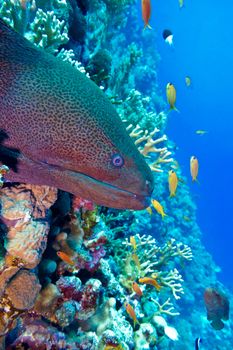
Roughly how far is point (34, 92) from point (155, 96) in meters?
19.7

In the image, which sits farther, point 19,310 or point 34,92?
point 19,310

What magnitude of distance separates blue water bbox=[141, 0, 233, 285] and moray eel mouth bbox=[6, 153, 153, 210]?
48614 millimetres

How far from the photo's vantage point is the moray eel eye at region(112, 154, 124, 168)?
6.72 feet

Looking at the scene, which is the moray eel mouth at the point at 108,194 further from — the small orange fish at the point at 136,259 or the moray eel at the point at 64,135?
the small orange fish at the point at 136,259

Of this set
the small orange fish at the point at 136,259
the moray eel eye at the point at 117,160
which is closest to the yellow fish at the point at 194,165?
the small orange fish at the point at 136,259

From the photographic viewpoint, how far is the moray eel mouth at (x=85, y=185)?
210 centimetres

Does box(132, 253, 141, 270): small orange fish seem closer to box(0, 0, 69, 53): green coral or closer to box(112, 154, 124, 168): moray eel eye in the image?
box(112, 154, 124, 168): moray eel eye

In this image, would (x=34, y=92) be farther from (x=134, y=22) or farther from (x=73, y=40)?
(x=134, y=22)

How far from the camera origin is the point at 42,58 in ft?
7.35

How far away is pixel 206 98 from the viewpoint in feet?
409

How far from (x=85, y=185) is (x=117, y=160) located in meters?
0.29

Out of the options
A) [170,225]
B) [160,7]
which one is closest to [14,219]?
[170,225]

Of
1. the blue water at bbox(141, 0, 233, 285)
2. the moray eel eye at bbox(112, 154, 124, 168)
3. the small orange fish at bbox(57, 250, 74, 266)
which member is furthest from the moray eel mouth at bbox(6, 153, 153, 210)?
the blue water at bbox(141, 0, 233, 285)

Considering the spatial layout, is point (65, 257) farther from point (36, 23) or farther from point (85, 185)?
point (36, 23)
